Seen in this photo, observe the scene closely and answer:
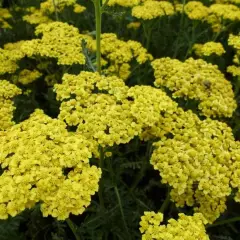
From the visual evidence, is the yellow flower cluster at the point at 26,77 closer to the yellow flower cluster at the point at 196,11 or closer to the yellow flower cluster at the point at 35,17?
the yellow flower cluster at the point at 35,17

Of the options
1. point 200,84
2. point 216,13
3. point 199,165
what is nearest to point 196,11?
point 216,13

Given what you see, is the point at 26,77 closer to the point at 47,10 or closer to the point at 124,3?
the point at 47,10

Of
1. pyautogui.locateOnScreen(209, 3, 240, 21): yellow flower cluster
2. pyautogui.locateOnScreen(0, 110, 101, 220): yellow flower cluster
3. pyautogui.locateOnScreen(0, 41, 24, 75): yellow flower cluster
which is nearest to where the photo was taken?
pyautogui.locateOnScreen(0, 110, 101, 220): yellow flower cluster

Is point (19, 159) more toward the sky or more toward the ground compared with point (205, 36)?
more toward the sky

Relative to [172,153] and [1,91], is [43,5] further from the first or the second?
[172,153]

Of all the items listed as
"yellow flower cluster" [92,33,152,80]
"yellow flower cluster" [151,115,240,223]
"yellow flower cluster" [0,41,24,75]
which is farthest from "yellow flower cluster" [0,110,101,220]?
"yellow flower cluster" [92,33,152,80]

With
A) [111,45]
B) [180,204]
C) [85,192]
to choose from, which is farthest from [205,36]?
[85,192]

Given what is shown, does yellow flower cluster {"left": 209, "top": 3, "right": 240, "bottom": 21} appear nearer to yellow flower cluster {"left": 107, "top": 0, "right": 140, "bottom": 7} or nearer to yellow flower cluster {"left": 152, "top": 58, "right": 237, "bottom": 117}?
yellow flower cluster {"left": 107, "top": 0, "right": 140, "bottom": 7}
